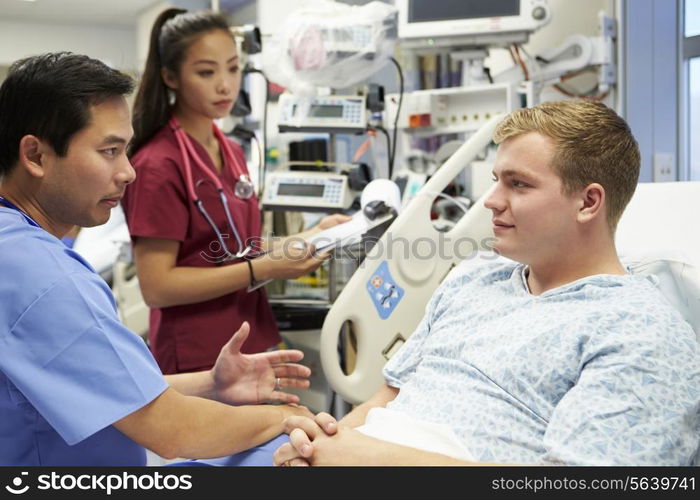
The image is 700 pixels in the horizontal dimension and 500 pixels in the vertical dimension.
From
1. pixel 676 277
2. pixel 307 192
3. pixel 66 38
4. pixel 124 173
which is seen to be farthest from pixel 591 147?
pixel 66 38

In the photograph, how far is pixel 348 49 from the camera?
2.80 meters

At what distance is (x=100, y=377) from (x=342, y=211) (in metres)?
1.70

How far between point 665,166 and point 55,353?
2511 millimetres

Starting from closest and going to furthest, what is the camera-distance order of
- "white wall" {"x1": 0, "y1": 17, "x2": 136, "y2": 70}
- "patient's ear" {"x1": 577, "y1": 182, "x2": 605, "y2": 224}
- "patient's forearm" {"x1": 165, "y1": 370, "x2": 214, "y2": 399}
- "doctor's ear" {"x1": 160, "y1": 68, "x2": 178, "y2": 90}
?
"patient's ear" {"x1": 577, "y1": 182, "x2": 605, "y2": 224}, "patient's forearm" {"x1": 165, "y1": 370, "x2": 214, "y2": 399}, "doctor's ear" {"x1": 160, "y1": 68, "x2": 178, "y2": 90}, "white wall" {"x1": 0, "y1": 17, "x2": 136, "y2": 70}

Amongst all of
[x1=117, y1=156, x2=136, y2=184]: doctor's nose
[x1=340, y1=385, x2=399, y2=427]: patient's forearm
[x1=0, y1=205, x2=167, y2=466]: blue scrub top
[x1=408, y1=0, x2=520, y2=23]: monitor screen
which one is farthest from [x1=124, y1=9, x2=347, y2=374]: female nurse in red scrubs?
[x1=408, y1=0, x2=520, y2=23]: monitor screen

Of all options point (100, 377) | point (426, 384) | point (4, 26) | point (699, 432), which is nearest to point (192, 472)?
point (100, 377)

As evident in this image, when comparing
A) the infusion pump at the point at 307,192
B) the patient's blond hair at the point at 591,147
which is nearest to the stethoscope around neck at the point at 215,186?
the infusion pump at the point at 307,192

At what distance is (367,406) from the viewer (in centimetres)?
172

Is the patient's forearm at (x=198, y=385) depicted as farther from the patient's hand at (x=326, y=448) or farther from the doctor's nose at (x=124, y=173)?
the doctor's nose at (x=124, y=173)

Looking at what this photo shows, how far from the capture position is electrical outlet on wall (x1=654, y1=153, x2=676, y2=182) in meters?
2.94

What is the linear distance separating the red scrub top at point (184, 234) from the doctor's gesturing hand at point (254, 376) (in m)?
0.60

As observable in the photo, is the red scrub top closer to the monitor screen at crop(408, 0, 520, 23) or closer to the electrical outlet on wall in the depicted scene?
the monitor screen at crop(408, 0, 520, 23)

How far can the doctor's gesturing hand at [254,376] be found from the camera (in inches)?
62.6

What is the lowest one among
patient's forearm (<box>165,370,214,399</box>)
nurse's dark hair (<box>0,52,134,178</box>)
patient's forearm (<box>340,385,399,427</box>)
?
patient's forearm (<box>340,385,399,427</box>)
